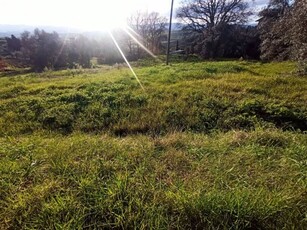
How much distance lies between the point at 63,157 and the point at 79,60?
30706 millimetres

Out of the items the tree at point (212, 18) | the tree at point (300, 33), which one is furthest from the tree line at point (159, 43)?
the tree at point (300, 33)

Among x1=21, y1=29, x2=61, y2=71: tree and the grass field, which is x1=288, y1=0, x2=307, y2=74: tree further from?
x1=21, y1=29, x2=61, y2=71: tree

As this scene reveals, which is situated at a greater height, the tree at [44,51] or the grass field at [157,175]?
the grass field at [157,175]

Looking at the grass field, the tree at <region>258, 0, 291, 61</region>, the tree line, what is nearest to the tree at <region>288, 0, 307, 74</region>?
the tree at <region>258, 0, 291, 61</region>

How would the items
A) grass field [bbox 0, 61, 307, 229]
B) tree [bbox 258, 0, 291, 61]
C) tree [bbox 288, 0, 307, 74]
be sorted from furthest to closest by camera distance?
tree [bbox 258, 0, 291, 61] → tree [bbox 288, 0, 307, 74] → grass field [bbox 0, 61, 307, 229]

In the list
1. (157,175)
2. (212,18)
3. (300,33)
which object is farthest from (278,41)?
(212,18)

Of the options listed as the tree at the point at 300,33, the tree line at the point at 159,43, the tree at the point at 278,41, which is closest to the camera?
the tree at the point at 300,33

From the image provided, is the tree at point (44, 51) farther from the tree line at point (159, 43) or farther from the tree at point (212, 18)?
the tree at point (212, 18)

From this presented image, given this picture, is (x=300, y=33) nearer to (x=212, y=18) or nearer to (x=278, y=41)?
(x=278, y=41)

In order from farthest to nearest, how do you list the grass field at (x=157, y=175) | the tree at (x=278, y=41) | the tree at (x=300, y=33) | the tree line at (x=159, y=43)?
the tree line at (x=159, y=43) → the tree at (x=278, y=41) → the tree at (x=300, y=33) → the grass field at (x=157, y=175)

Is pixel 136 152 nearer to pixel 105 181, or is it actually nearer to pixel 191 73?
pixel 105 181

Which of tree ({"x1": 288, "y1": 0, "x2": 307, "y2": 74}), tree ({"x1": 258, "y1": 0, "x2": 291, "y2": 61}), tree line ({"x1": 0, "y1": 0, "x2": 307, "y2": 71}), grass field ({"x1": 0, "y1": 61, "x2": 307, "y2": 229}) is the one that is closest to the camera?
grass field ({"x1": 0, "y1": 61, "x2": 307, "y2": 229})

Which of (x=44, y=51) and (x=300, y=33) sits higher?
(x=300, y=33)

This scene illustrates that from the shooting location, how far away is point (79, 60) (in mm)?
32031
